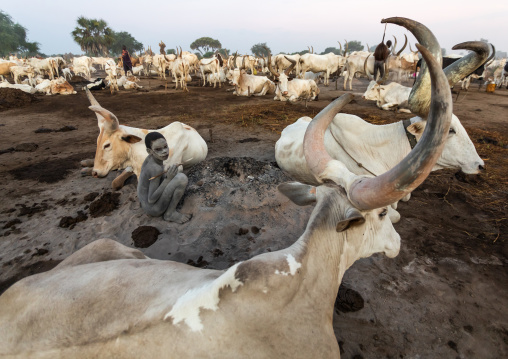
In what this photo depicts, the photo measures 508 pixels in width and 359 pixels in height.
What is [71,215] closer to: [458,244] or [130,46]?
[458,244]

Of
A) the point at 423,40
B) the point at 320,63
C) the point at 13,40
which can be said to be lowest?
the point at 423,40

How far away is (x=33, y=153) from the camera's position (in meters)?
6.99

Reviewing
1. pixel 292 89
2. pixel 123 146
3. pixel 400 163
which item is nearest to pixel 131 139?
pixel 123 146

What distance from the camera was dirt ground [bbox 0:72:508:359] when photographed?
245 centimetres

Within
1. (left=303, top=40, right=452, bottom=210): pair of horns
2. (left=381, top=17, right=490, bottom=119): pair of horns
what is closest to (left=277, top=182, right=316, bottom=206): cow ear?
(left=303, top=40, right=452, bottom=210): pair of horns

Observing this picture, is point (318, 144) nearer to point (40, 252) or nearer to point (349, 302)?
point (349, 302)

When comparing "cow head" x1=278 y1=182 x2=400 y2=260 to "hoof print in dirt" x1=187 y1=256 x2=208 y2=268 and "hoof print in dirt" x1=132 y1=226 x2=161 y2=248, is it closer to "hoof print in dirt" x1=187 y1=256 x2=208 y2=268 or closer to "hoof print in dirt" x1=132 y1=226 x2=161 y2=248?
"hoof print in dirt" x1=187 y1=256 x2=208 y2=268

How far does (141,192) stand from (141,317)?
8.66ft

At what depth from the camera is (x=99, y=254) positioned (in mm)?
2416

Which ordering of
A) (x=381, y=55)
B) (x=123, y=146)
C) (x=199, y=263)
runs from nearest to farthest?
(x=199, y=263) → (x=123, y=146) → (x=381, y=55)

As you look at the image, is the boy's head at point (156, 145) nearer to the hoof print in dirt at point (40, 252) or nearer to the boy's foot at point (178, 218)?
the boy's foot at point (178, 218)

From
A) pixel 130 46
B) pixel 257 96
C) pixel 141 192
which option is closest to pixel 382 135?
pixel 141 192

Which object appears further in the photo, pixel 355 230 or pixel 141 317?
pixel 355 230

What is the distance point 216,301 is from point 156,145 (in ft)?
8.47
